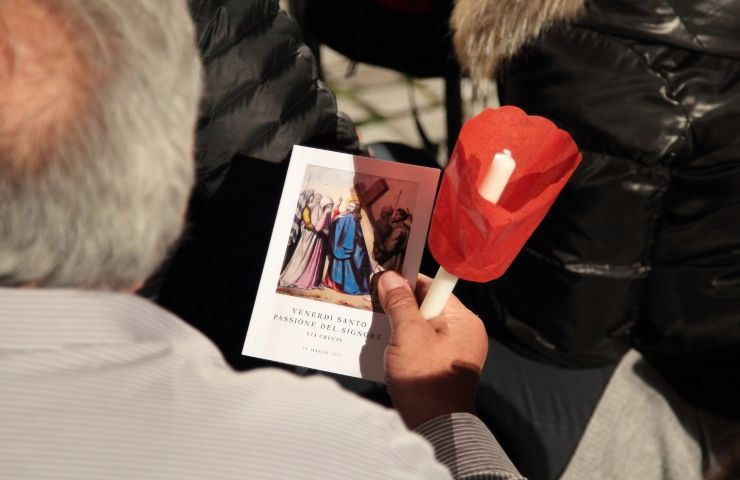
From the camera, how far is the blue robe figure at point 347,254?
104 centimetres

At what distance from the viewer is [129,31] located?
0.59m

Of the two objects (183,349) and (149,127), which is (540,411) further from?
(149,127)

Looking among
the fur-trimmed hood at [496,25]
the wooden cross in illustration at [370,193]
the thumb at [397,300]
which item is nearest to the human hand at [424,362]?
the thumb at [397,300]

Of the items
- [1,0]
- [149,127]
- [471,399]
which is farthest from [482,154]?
[1,0]

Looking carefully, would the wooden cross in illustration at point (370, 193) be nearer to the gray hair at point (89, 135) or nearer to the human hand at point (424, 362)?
the human hand at point (424, 362)

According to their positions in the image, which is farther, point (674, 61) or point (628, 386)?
point (628, 386)

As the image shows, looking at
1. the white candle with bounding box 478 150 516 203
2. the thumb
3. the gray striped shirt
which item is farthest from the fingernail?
the gray striped shirt

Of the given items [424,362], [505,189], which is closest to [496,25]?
[505,189]

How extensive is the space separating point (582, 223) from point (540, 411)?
38 centimetres

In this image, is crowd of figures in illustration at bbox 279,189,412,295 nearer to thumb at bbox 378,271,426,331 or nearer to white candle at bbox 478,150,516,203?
thumb at bbox 378,271,426,331

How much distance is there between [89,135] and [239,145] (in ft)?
1.85

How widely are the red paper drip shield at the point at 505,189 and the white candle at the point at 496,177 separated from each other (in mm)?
28

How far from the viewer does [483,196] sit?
814mm

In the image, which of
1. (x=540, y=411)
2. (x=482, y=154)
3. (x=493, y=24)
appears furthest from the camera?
(x=540, y=411)
